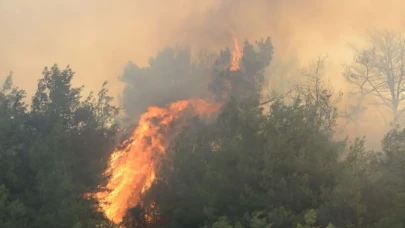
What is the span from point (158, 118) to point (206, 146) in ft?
17.9

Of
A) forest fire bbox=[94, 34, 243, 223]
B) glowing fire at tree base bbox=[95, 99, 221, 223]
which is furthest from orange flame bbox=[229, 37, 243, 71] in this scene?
glowing fire at tree base bbox=[95, 99, 221, 223]

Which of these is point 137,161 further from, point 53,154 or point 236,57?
point 236,57

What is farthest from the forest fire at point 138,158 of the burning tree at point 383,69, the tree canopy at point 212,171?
the burning tree at point 383,69

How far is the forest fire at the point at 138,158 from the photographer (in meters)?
19.5

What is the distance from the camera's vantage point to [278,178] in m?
14.0

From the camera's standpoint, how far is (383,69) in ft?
116

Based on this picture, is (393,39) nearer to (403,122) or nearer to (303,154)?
(403,122)

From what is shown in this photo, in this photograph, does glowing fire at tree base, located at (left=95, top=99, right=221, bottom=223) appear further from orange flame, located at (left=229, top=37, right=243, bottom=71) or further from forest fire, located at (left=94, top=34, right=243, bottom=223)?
orange flame, located at (left=229, top=37, right=243, bottom=71)

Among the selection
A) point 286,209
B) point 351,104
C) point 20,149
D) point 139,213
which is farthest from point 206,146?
point 351,104

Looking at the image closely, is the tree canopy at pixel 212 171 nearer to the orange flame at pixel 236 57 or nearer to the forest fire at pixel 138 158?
the forest fire at pixel 138 158

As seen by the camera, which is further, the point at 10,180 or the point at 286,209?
the point at 10,180

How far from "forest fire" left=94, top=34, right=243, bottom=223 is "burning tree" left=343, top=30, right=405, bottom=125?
18.8 meters

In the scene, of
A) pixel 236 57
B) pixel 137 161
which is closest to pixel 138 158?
pixel 137 161

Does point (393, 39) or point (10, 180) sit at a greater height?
point (393, 39)
